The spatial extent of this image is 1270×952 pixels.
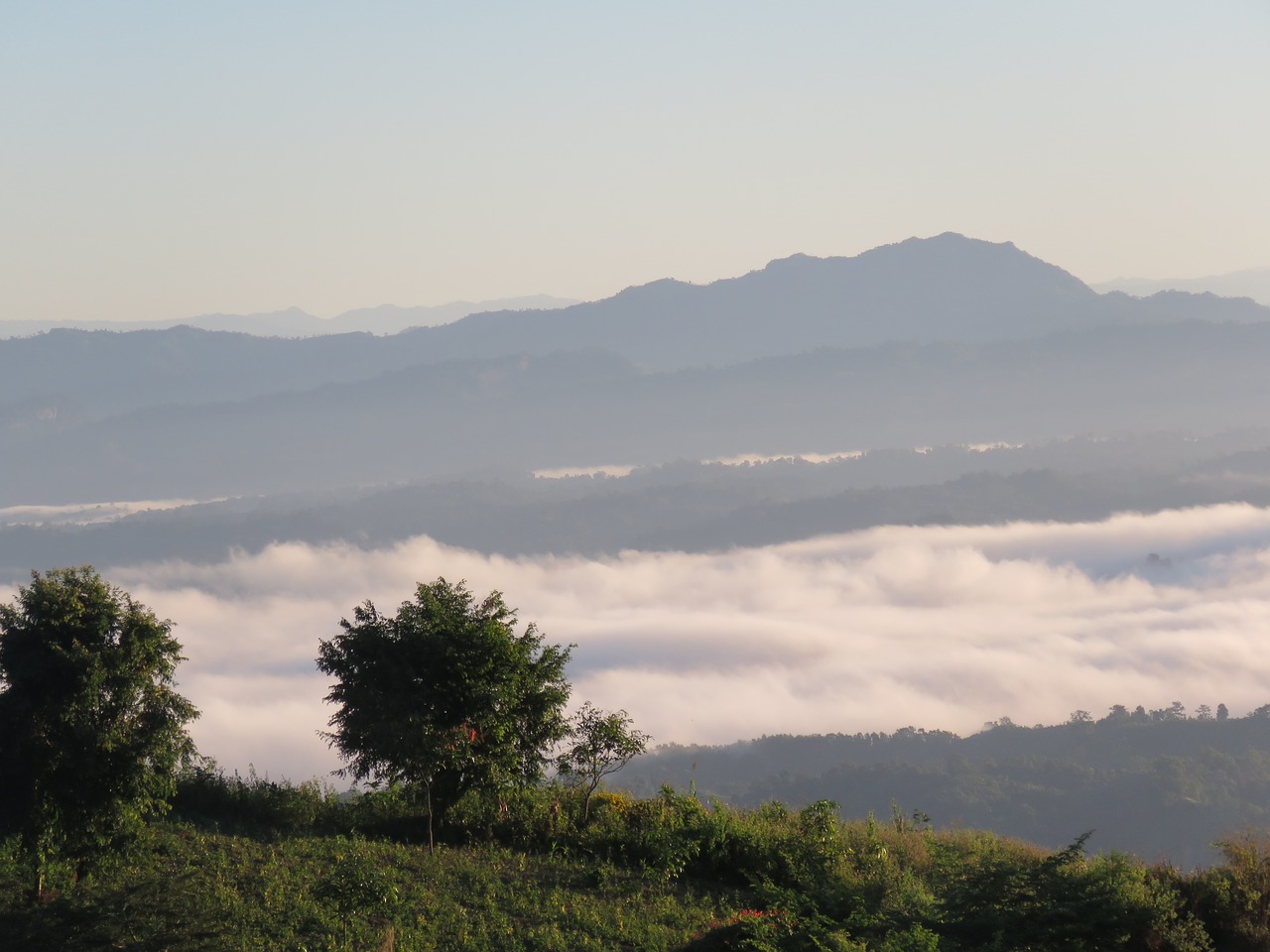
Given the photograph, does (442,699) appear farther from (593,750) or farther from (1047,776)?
(1047,776)

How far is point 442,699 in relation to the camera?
1011 inches

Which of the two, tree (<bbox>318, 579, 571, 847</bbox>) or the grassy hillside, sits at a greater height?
tree (<bbox>318, 579, 571, 847</bbox>)

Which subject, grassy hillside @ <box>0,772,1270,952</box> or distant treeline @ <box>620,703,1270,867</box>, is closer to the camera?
grassy hillside @ <box>0,772,1270,952</box>

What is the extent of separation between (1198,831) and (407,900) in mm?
103254

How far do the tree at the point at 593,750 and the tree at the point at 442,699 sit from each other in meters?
0.69

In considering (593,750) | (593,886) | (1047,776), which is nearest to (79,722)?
(593,886)

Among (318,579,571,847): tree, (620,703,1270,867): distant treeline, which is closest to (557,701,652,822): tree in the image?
(318,579,571,847): tree

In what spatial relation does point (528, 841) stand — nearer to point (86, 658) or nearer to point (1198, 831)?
point (86, 658)

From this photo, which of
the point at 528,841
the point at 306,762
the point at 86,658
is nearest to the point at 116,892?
the point at 86,658

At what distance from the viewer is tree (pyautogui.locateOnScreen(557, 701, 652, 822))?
1083 inches

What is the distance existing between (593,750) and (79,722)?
36.4ft

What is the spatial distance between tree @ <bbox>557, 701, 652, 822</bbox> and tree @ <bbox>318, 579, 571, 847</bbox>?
690 mm

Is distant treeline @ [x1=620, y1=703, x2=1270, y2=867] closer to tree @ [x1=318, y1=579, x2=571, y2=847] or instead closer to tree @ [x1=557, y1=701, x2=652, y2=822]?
tree @ [x1=557, y1=701, x2=652, y2=822]

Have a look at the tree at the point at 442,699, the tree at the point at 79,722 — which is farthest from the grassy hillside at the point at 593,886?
the tree at the point at 442,699
